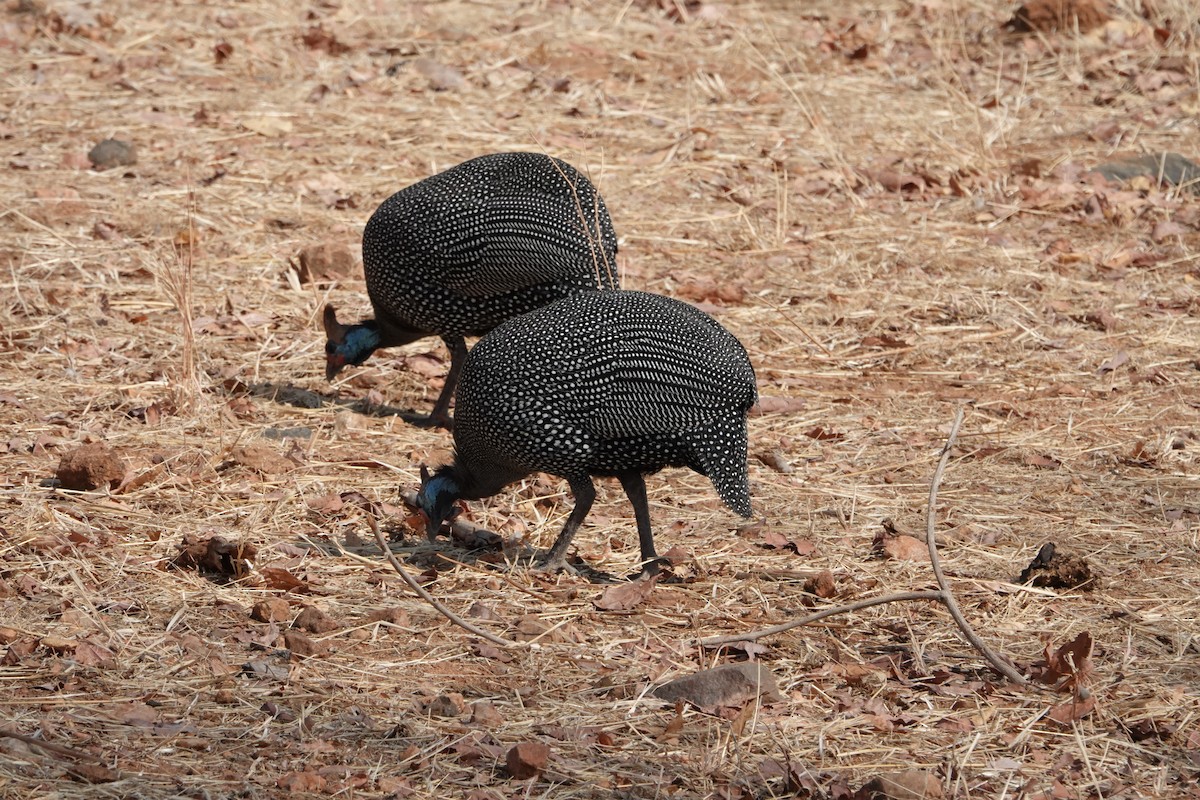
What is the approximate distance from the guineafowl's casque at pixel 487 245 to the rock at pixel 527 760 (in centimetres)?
245

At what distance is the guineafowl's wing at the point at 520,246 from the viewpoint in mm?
5594

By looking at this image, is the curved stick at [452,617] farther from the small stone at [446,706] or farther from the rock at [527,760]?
the rock at [527,760]

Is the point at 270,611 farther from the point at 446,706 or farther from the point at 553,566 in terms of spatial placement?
the point at 553,566

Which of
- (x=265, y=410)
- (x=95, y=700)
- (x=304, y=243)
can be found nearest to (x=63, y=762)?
(x=95, y=700)

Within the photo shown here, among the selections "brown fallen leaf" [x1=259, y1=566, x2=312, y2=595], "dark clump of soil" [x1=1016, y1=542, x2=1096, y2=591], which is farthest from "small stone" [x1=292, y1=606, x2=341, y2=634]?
"dark clump of soil" [x1=1016, y1=542, x2=1096, y2=591]

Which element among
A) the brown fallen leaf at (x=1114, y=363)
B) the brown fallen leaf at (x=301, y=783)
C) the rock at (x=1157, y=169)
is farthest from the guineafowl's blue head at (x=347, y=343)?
the rock at (x=1157, y=169)

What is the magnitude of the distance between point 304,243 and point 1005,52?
5638 mm

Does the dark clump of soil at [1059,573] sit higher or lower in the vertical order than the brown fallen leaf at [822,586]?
higher

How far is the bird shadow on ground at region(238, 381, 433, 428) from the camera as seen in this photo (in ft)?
19.8

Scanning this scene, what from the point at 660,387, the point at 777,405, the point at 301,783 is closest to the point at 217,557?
the point at 301,783

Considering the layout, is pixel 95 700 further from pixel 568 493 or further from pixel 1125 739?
pixel 1125 739

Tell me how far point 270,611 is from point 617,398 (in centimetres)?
116

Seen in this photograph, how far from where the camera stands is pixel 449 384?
19.6 ft

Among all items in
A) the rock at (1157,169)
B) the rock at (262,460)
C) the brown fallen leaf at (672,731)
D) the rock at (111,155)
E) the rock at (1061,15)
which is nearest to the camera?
the brown fallen leaf at (672,731)
